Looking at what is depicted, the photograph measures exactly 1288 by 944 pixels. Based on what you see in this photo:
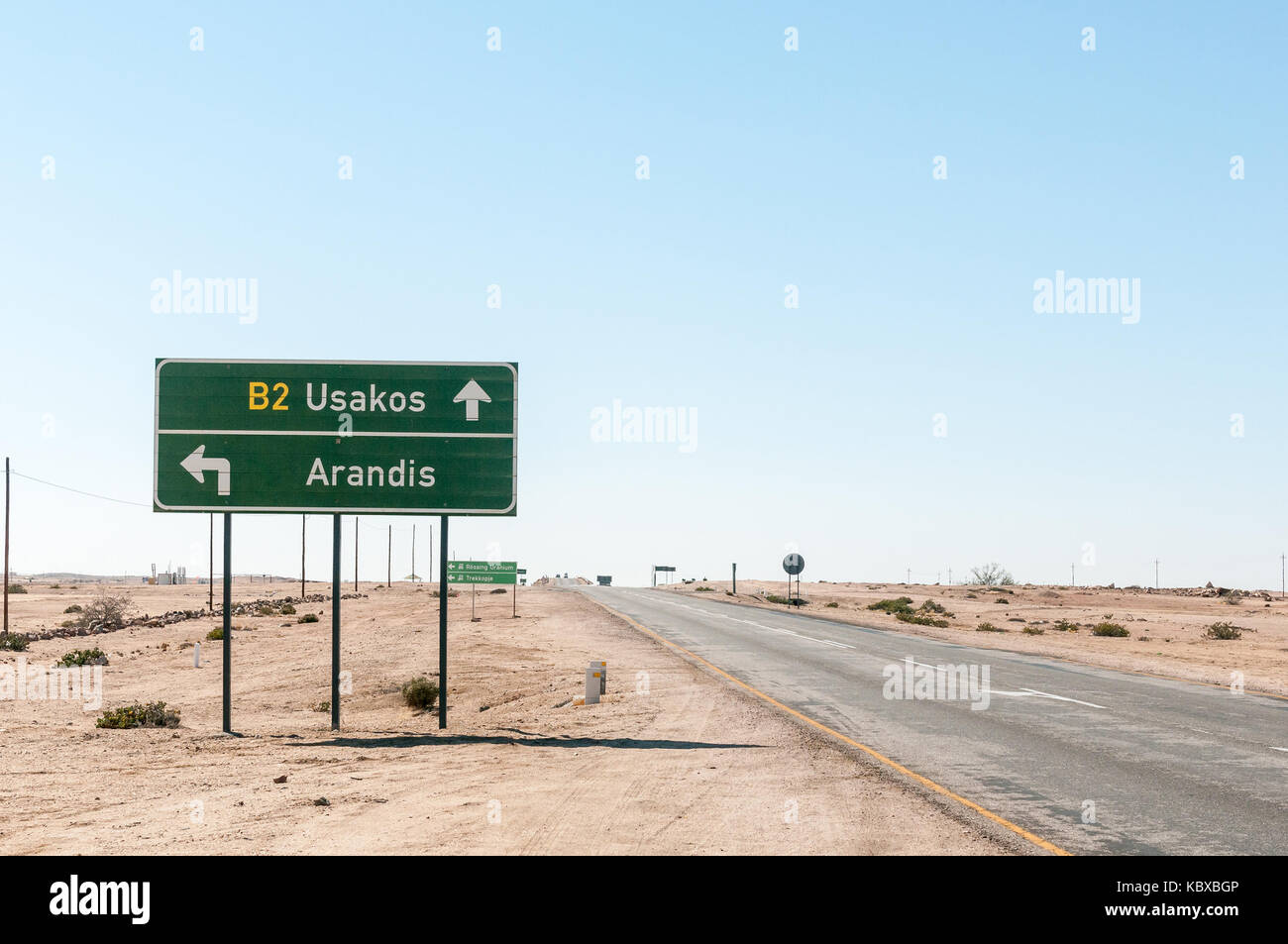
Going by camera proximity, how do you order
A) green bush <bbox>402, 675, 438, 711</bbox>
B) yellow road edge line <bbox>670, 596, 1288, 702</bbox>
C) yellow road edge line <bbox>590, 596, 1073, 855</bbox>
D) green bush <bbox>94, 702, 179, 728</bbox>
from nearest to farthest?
yellow road edge line <bbox>590, 596, 1073, 855</bbox> → green bush <bbox>94, 702, 179, 728</bbox> → green bush <bbox>402, 675, 438, 711</bbox> → yellow road edge line <bbox>670, 596, 1288, 702</bbox>

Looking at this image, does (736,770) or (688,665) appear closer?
(736,770)

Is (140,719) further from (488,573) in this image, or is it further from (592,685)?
(488,573)

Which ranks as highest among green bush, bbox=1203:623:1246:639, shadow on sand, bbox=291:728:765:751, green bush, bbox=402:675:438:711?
shadow on sand, bbox=291:728:765:751

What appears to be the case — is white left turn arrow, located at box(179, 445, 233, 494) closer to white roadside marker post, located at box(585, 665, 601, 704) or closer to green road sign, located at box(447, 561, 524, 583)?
white roadside marker post, located at box(585, 665, 601, 704)

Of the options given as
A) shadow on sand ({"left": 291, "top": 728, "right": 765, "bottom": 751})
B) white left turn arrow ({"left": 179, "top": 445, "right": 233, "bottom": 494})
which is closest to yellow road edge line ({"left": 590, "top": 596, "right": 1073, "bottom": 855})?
shadow on sand ({"left": 291, "top": 728, "right": 765, "bottom": 751})

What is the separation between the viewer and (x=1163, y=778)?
12.2 m

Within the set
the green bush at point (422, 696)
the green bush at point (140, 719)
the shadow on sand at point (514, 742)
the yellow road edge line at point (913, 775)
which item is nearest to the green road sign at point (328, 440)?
the shadow on sand at point (514, 742)

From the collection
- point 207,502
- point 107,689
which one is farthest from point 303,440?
point 107,689

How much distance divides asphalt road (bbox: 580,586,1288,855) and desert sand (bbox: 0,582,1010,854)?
93cm

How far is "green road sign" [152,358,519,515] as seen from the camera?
17438mm

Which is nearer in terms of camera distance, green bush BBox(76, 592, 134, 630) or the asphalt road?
the asphalt road
